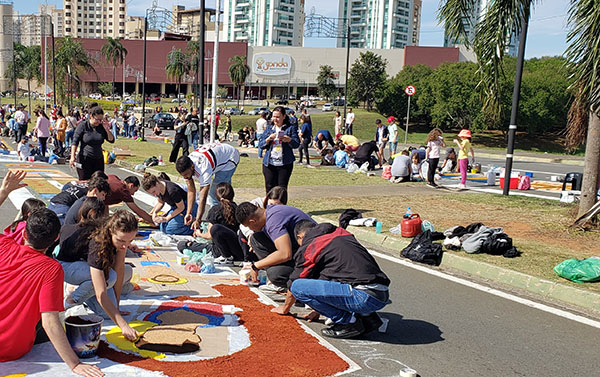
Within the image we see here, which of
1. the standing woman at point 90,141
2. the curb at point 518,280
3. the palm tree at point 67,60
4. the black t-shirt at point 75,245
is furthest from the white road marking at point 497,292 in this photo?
the palm tree at point 67,60

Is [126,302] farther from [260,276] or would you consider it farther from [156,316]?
[260,276]

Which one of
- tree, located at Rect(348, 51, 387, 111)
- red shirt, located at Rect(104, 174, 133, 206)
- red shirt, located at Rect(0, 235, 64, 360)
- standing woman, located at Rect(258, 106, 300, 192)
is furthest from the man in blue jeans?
tree, located at Rect(348, 51, 387, 111)

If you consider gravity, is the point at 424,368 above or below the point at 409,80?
below

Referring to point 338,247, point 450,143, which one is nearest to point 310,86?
point 450,143

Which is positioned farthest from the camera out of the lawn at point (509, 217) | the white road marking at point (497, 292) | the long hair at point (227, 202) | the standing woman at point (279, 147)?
the standing woman at point (279, 147)

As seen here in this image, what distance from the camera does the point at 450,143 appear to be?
45.6 metres

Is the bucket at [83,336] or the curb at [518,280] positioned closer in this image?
the bucket at [83,336]

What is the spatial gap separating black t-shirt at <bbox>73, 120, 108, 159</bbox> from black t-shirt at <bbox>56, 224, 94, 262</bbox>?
5342mm

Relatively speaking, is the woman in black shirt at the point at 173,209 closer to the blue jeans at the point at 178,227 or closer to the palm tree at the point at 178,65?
the blue jeans at the point at 178,227

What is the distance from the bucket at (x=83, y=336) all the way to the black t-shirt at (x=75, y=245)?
881mm

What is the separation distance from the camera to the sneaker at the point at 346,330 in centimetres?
525

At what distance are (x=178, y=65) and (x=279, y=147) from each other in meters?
105

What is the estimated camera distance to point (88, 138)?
10297 millimetres

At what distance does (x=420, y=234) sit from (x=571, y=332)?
3.42 metres
